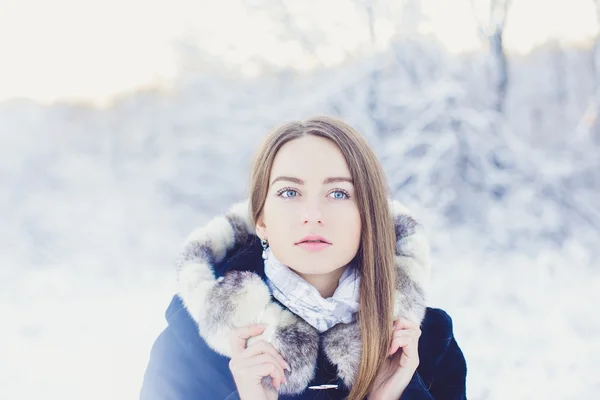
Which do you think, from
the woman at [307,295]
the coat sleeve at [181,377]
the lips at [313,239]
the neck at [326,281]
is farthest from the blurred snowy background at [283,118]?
the lips at [313,239]

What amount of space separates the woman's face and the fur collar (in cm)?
9

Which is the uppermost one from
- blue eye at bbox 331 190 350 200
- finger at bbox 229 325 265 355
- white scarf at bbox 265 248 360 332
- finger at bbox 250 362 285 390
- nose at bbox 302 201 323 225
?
blue eye at bbox 331 190 350 200

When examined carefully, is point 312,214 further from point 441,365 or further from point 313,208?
point 441,365

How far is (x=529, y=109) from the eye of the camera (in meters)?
1.74

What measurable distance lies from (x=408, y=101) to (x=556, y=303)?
0.85 metres

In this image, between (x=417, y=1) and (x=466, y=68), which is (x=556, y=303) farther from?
(x=417, y=1)

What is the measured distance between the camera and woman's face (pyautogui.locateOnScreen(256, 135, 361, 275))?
0.82 meters

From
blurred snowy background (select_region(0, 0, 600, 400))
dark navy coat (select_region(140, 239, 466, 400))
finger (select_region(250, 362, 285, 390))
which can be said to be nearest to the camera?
finger (select_region(250, 362, 285, 390))

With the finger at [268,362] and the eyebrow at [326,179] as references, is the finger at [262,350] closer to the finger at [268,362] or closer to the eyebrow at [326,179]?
the finger at [268,362]

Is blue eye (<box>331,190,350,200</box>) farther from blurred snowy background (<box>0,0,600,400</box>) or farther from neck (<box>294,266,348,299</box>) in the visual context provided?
blurred snowy background (<box>0,0,600,400</box>)

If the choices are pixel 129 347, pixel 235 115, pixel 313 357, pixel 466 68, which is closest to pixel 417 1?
pixel 466 68

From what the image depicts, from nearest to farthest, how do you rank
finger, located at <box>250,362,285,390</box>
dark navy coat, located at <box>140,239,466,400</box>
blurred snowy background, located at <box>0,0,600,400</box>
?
finger, located at <box>250,362,285,390</box> → dark navy coat, located at <box>140,239,466,400</box> → blurred snowy background, located at <box>0,0,600,400</box>

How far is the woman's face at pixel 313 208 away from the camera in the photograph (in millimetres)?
816

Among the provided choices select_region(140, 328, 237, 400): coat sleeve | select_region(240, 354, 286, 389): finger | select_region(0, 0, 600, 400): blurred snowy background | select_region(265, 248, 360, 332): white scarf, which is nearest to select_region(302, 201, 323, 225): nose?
select_region(265, 248, 360, 332): white scarf
